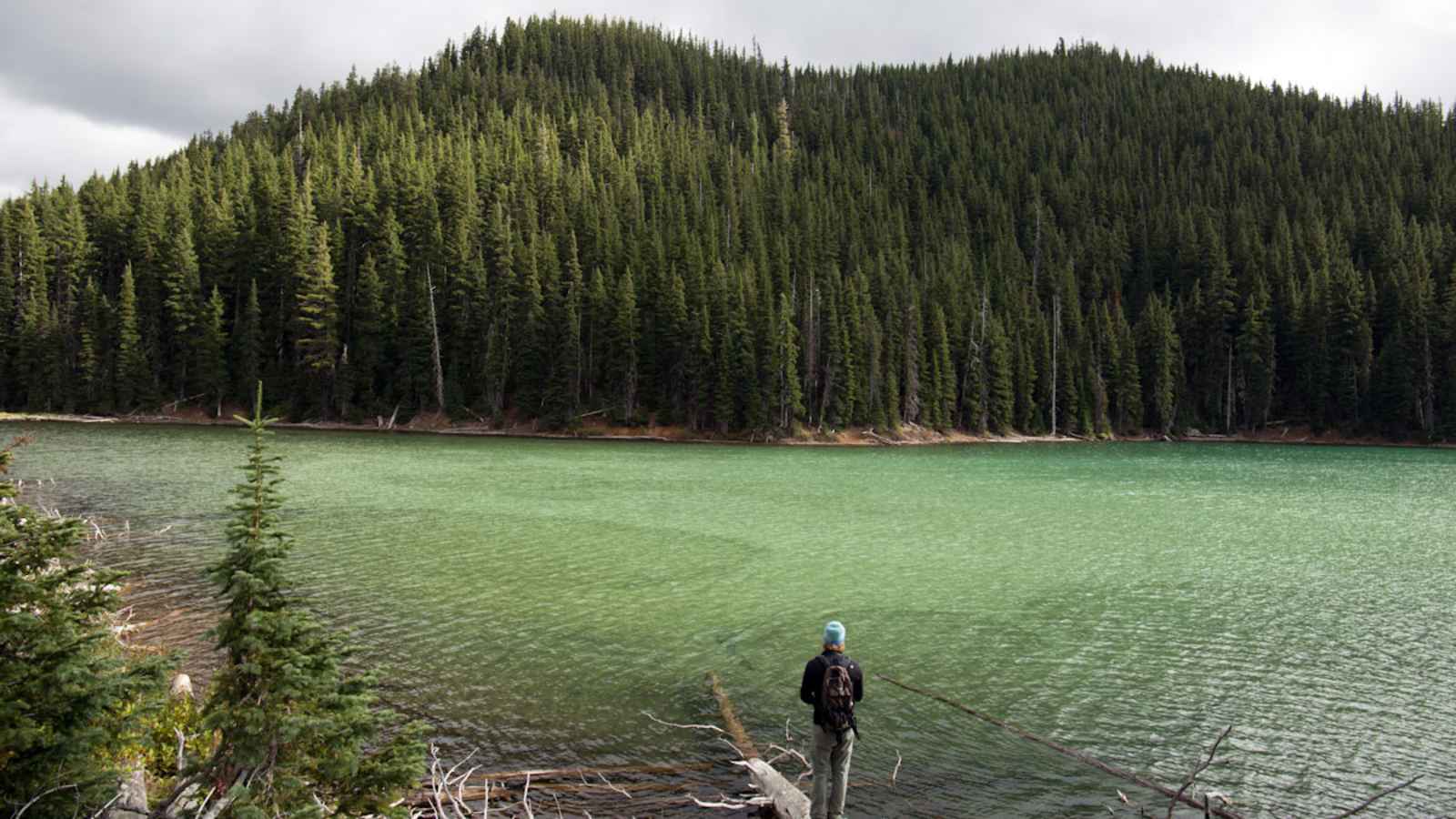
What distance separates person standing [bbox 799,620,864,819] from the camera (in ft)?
30.6

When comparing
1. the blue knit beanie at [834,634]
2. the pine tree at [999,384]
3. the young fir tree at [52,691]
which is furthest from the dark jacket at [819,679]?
the pine tree at [999,384]

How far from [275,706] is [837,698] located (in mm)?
5515

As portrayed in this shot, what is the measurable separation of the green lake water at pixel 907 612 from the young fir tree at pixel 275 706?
14.5 ft

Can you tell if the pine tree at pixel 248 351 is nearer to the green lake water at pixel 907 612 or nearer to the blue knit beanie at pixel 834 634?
the green lake water at pixel 907 612

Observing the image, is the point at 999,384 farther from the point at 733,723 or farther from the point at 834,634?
the point at 834,634

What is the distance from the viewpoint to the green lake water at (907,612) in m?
12.1

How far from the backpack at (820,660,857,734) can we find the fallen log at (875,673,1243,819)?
136 inches

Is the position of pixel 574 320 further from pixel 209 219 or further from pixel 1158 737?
pixel 1158 737

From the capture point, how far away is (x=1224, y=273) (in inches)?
4724

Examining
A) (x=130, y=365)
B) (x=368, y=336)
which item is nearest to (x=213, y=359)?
(x=130, y=365)

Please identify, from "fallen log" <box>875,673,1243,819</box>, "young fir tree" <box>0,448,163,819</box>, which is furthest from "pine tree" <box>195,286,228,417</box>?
"young fir tree" <box>0,448,163,819</box>

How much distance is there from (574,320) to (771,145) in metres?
113

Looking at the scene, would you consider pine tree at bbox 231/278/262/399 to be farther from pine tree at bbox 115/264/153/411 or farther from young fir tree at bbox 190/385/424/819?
young fir tree at bbox 190/385/424/819

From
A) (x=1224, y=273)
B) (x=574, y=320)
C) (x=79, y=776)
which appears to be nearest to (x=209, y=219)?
Result: (x=574, y=320)
